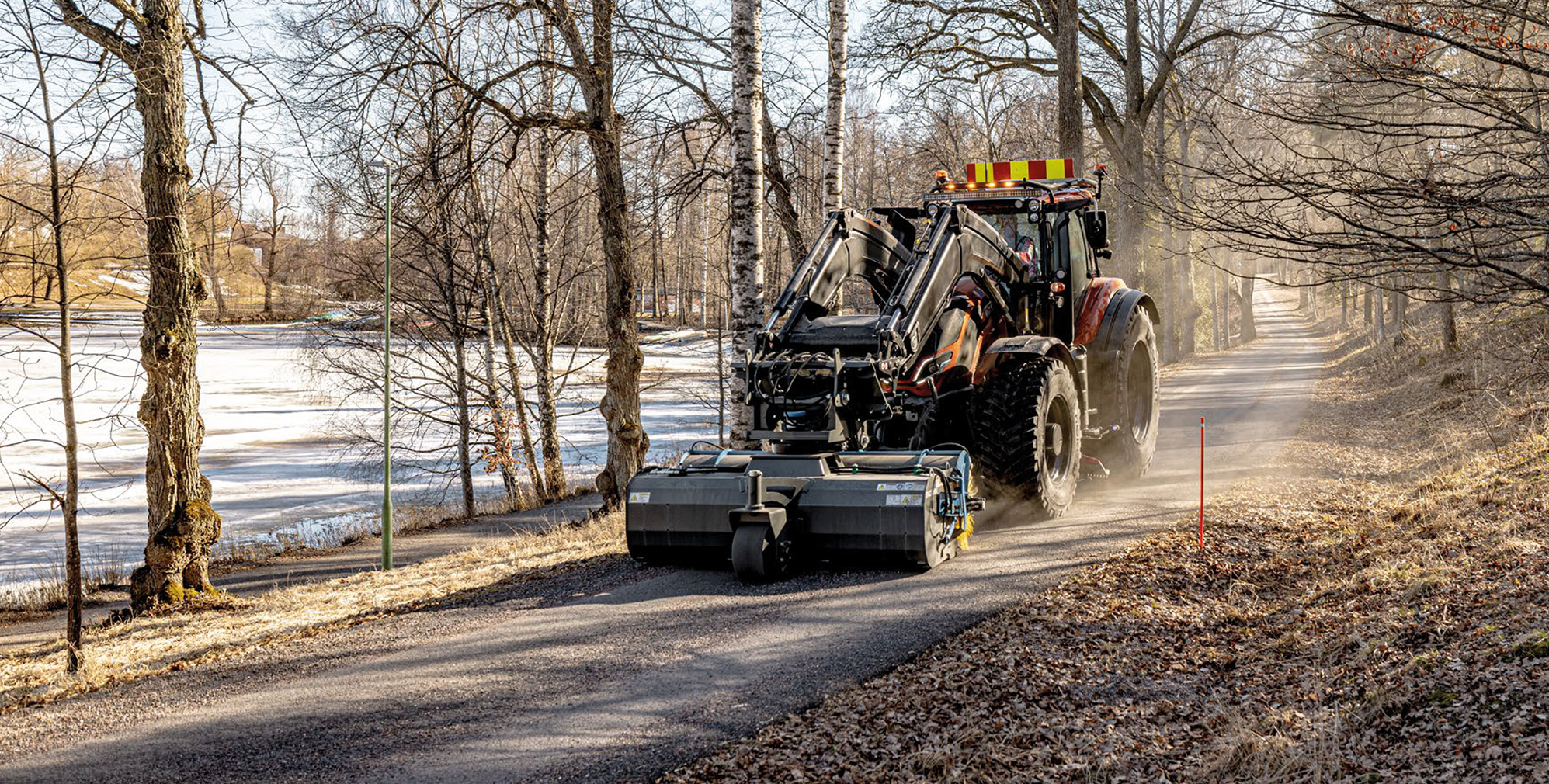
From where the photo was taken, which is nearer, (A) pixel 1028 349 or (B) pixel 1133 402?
(A) pixel 1028 349

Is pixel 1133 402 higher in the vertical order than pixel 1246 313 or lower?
lower

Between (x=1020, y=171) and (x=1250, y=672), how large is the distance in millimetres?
6223

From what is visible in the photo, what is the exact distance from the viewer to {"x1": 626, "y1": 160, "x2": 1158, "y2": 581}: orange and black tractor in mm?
7562

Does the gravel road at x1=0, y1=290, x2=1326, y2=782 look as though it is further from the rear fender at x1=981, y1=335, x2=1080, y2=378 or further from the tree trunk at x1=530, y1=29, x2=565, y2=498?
the tree trunk at x1=530, y1=29, x2=565, y2=498

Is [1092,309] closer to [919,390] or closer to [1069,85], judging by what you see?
[919,390]

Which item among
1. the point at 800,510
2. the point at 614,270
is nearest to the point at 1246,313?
the point at 614,270

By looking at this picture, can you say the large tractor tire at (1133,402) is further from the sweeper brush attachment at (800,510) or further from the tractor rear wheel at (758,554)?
the tractor rear wheel at (758,554)

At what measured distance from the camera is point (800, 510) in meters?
7.59

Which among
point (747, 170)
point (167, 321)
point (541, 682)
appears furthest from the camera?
point (747, 170)

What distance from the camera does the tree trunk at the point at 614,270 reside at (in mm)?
13477

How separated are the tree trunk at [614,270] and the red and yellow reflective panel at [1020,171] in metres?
4.89

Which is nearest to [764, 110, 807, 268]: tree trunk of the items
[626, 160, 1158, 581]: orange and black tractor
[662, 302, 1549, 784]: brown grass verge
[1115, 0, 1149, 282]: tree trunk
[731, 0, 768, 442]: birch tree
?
[731, 0, 768, 442]: birch tree

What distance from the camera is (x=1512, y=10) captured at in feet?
16.3

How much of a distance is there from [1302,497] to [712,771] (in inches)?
325
